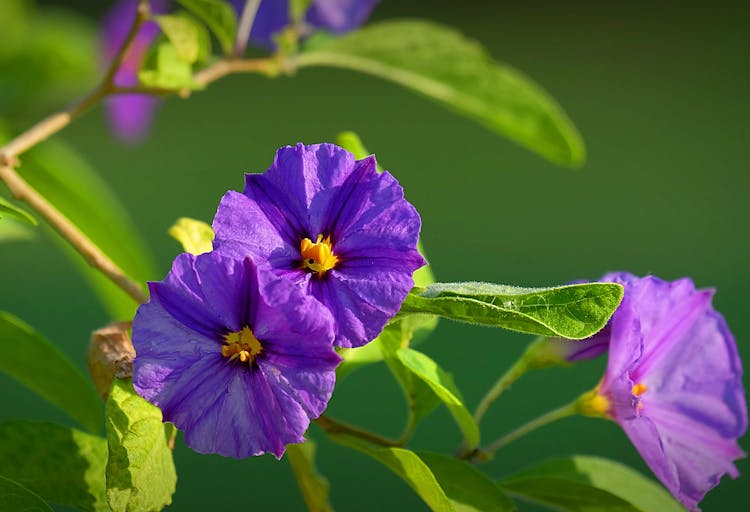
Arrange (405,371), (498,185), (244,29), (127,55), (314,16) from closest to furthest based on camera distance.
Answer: (405,371) → (244,29) → (314,16) → (127,55) → (498,185)

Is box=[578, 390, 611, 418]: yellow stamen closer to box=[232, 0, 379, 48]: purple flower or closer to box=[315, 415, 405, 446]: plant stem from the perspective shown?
box=[315, 415, 405, 446]: plant stem

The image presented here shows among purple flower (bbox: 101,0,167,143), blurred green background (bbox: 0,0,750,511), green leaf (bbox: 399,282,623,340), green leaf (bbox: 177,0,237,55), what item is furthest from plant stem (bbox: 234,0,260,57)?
blurred green background (bbox: 0,0,750,511)

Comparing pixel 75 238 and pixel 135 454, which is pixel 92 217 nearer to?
pixel 75 238

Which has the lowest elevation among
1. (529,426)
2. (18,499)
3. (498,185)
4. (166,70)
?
(18,499)

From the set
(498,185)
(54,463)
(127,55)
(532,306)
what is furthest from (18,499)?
(498,185)

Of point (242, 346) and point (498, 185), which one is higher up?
point (498, 185)

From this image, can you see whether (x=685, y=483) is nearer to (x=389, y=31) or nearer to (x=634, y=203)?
(x=389, y=31)

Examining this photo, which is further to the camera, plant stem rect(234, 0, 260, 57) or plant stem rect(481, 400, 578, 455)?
plant stem rect(234, 0, 260, 57)
